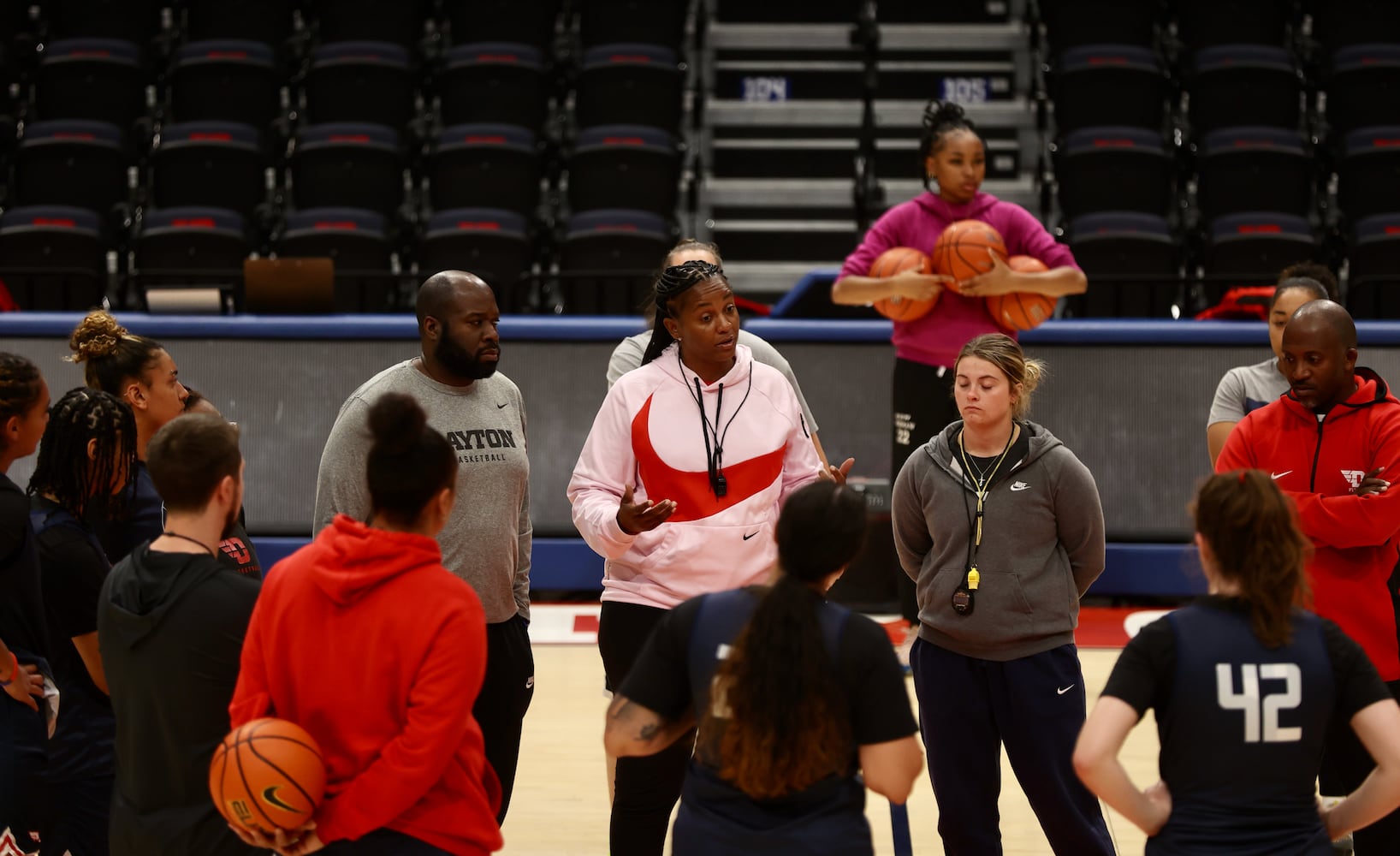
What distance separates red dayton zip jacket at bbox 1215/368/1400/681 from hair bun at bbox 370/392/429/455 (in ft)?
6.31

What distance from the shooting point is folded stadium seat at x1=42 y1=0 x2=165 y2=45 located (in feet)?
35.9

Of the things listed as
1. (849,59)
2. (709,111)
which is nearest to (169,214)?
(709,111)

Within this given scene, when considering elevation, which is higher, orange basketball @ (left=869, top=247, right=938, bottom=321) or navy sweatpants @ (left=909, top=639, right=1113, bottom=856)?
orange basketball @ (left=869, top=247, right=938, bottom=321)

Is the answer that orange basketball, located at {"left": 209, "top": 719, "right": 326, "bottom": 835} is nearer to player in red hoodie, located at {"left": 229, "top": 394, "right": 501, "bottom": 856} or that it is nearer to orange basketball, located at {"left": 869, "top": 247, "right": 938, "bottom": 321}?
player in red hoodie, located at {"left": 229, "top": 394, "right": 501, "bottom": 856}

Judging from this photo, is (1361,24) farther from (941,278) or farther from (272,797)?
(272,797)

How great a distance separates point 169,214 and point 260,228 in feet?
1.88

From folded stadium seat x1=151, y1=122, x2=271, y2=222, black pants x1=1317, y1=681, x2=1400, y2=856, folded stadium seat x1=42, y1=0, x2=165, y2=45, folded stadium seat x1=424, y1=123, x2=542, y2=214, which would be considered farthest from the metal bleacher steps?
black pants x1=1317, y1=681, x2=1400, y2=856

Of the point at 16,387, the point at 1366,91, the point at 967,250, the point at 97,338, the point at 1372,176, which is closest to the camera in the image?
the point at 16,387

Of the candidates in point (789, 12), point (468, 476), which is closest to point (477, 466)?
point (468, 476)

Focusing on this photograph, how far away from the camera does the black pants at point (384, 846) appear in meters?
2.35

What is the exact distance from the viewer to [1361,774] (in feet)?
10.5

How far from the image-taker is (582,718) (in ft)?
16.9

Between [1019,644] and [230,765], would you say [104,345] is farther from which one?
[1019,644]

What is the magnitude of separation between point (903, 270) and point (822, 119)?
6.18 metres
